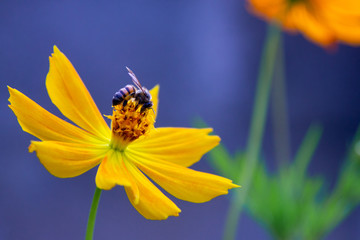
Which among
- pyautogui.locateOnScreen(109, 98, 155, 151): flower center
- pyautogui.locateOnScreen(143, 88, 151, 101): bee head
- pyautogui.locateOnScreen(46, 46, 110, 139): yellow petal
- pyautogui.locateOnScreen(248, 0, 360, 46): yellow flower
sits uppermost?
pyautogui.locateOnScreen(248, 0, 360, 46): yellow flower

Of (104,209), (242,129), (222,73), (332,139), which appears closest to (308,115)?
(332,139)

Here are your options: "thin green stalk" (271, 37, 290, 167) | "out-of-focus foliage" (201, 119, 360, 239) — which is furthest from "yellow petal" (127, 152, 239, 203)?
"thin green stalk" (271, 37, 290, 167)

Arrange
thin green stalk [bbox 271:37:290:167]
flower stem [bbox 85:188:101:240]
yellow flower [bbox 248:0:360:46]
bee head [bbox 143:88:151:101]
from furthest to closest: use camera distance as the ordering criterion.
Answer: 1. thin green stalk [bbox 271:37:290:167]
2. yellow flower [bbox 248:0:360:46]
3. bee head [bbox 143:88:151:101]
4. flower stem [bbox 85:188:101:240]

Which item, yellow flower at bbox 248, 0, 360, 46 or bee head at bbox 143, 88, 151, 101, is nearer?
bee head at bbox 143, 88, 151, 101

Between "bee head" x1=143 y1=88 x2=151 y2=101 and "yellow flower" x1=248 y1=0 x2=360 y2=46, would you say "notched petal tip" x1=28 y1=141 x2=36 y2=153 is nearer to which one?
"bee head" x1=143 y1=88 x2=151 y2=101

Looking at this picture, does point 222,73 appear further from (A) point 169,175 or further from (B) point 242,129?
(A) point 169,175

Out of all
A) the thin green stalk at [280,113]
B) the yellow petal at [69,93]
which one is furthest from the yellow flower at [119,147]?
the thin green stalk at [280,113]

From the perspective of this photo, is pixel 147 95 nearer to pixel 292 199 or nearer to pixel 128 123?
pixel 128 123

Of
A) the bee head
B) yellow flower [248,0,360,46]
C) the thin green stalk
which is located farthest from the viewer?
the thin green stalk

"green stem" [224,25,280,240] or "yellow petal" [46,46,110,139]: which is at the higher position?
"green stem" [224,25,280,240]
